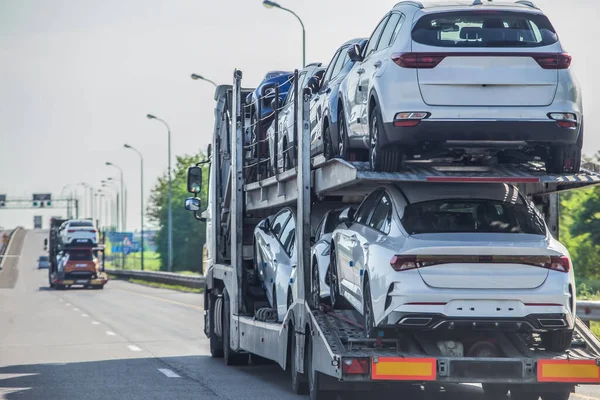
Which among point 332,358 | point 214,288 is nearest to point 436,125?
point 332,358

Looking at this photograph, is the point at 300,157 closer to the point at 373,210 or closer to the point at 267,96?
the point at 373,210

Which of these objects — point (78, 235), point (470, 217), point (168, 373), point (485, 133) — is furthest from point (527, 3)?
point (78, 235)

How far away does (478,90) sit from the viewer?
980cm

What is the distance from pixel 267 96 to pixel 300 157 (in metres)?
3.73

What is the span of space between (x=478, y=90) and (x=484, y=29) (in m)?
0.53

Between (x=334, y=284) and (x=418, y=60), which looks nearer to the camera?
(x=418, y=60)

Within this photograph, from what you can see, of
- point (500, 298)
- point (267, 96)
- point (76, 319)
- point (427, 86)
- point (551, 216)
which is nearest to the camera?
point (500, 298)

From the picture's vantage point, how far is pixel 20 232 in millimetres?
168875

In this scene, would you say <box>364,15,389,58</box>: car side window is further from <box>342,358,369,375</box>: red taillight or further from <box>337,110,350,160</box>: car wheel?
<box>342,358,369,375</box>: red taillight

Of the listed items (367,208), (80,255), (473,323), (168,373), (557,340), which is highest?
(80,255)

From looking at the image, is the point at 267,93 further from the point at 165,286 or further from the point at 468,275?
the point at 165,286

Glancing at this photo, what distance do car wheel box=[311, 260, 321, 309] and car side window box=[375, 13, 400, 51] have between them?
2201mm

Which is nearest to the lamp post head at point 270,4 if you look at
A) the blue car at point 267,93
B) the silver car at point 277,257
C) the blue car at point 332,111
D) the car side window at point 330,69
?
the blue car at point 267,93

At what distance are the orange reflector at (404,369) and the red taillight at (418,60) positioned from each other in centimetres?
235
